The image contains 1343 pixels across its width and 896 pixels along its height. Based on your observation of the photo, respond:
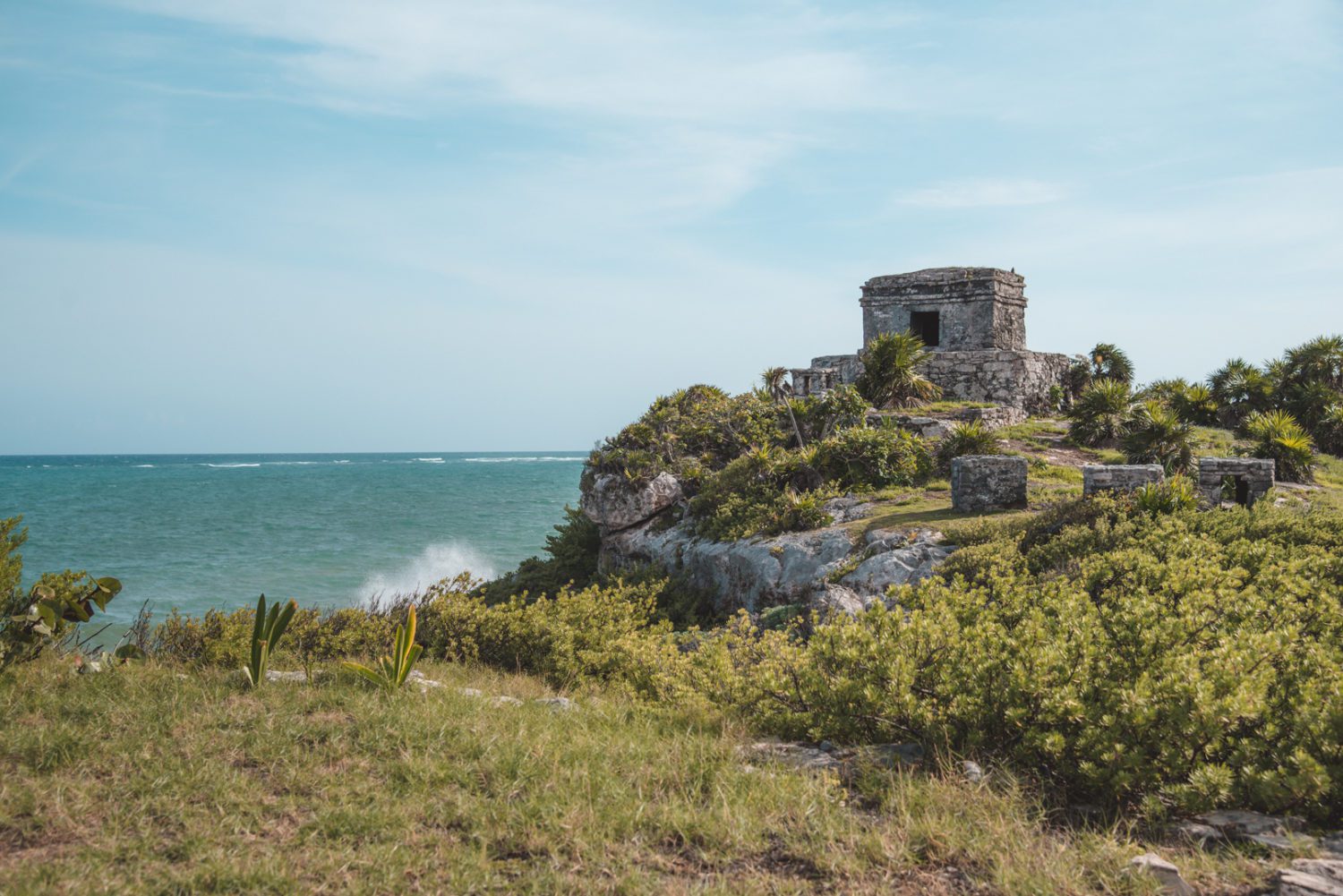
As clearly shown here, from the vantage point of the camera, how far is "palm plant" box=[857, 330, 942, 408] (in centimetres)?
1909

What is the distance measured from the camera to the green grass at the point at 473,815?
3.85 metres

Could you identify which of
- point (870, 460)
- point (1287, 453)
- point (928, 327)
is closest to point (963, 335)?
point (928, 327)

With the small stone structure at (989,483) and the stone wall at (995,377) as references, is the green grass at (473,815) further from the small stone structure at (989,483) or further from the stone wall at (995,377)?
the stone wall at (995,377)

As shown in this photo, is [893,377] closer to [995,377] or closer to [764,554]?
[995,377]

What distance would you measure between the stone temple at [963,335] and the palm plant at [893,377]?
3.33 ft

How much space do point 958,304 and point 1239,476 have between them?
10.9 metres

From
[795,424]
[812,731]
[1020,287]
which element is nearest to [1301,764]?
[812,731]

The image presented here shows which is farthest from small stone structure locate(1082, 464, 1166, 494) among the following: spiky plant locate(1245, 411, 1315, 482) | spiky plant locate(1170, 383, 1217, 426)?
spiky plant locate(1170, 383, 1217, 426)

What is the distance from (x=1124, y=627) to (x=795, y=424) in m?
11.4

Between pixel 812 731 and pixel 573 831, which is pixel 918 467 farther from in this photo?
pixel 573 831

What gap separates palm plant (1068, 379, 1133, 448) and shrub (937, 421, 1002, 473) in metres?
3.13

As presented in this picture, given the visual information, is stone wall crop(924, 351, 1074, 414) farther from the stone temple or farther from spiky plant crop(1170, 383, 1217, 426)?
spiky plant crop(1170, 383, 1217, 426)

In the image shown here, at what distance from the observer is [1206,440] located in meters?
18.3

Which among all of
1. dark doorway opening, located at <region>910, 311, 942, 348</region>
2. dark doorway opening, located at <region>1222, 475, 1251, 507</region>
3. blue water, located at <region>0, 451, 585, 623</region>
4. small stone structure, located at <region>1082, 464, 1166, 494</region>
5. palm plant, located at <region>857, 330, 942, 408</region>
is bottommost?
blue water, located at <region>0, 451, 585, 623</region>
